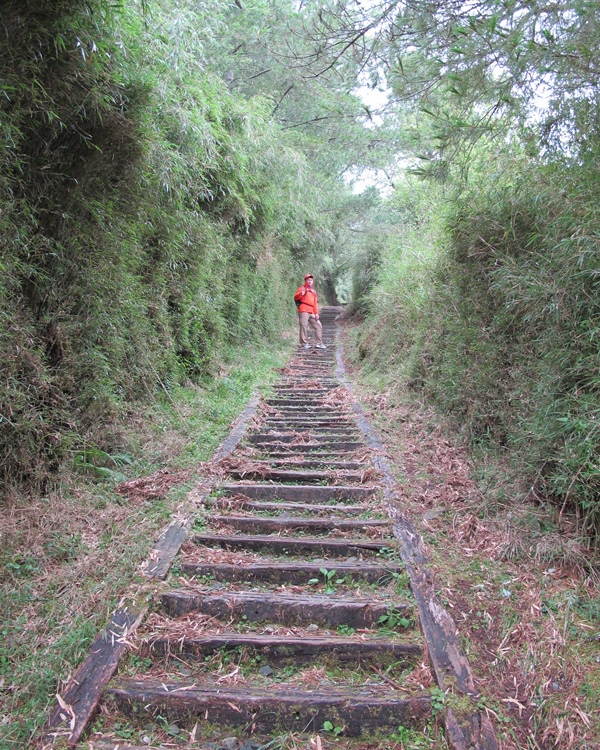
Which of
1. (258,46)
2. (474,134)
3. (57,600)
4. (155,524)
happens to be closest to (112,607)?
(57,600)

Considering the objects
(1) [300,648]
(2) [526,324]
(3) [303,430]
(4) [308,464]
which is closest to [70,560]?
(1) [300,648]

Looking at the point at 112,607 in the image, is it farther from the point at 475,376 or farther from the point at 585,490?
the point at 475,376

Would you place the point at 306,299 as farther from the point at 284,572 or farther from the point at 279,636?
the point at 279,636

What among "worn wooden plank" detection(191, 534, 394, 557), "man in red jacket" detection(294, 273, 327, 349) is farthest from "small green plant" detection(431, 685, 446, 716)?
"man in red jacket" detection(294, 273, 327, 349)

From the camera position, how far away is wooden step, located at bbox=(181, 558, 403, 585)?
336 cm

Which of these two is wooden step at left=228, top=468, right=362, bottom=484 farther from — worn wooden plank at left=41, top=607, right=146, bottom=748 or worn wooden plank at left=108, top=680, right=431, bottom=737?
worn wooden plank at left=108, top=680, right=431, bottom=737

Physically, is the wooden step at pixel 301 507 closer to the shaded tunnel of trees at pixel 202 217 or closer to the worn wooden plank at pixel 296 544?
the worn wooden plank at pixel 296 544

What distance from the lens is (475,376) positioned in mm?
5172

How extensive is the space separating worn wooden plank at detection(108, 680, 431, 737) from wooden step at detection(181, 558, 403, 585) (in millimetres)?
921

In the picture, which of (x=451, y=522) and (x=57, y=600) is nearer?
(x=57, y=600)

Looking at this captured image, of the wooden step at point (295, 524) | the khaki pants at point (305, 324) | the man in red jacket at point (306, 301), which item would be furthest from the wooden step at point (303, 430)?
the khaki pants at point (305, 324)

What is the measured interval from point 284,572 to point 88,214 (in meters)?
3.28

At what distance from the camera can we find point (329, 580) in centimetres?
331

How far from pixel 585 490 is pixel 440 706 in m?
1.51
